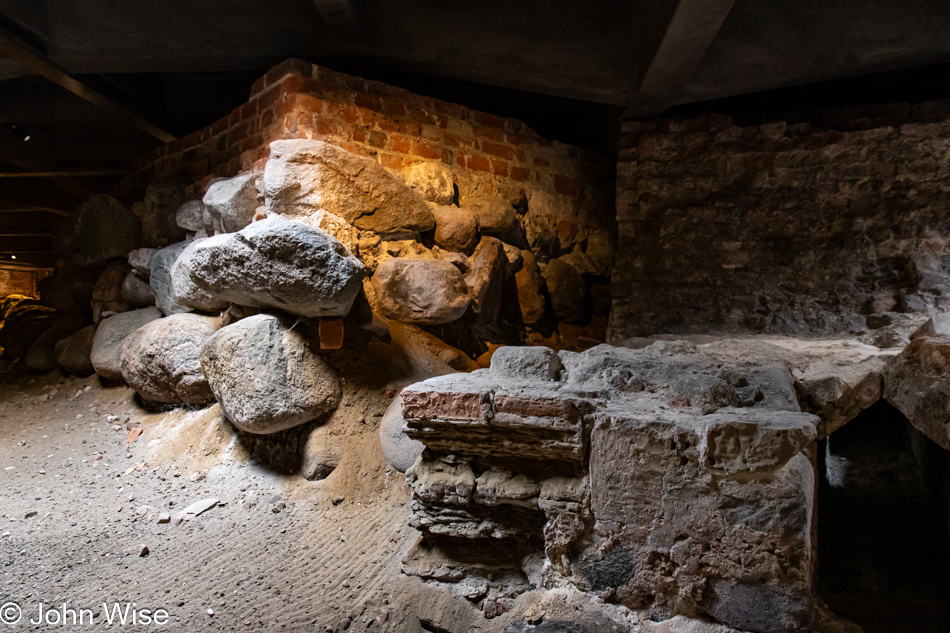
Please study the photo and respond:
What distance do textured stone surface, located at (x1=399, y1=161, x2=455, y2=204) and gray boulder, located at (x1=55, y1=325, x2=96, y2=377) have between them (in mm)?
2660

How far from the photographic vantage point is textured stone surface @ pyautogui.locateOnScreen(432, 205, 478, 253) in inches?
125

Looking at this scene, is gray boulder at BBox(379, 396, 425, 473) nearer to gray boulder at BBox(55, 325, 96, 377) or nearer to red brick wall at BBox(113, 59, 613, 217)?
red brick wall at BBox(113, 59, 613, 217)

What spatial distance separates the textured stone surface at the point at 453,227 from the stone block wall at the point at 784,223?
3.65 ft

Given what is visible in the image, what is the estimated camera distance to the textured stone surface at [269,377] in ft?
8.06

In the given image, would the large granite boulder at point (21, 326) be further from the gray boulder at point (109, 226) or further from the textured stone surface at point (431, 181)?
the textured stone surface at point (431, 181)

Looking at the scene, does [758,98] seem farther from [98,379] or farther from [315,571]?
[98,379]

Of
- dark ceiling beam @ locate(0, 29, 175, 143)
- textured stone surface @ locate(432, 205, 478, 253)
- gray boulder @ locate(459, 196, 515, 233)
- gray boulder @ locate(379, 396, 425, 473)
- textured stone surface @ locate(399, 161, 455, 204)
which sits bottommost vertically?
gray boulder @ locate(379, 396, 425, 473)

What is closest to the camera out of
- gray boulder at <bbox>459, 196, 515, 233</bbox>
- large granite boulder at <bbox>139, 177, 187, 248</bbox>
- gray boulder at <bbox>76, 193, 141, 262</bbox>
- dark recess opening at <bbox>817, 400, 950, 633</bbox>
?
dark recess opening at <bbox>817, 400, 950, 633</bbox>

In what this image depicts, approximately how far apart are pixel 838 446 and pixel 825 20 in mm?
2550

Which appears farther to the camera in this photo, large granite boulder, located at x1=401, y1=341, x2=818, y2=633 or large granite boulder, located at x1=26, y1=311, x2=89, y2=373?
large granite boulder, located at x1=26, y1=311, x2=89, y2=373

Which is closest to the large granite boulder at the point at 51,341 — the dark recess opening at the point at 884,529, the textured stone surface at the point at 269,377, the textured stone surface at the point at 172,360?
the textured stone surface at the point at 172,360

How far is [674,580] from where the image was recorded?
1563 millimetres

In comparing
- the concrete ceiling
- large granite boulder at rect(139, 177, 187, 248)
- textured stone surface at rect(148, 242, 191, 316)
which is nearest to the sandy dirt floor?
textured stone surface at rect(148, 242, 191, 316)

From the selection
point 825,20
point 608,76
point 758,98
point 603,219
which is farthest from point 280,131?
point 758,98
